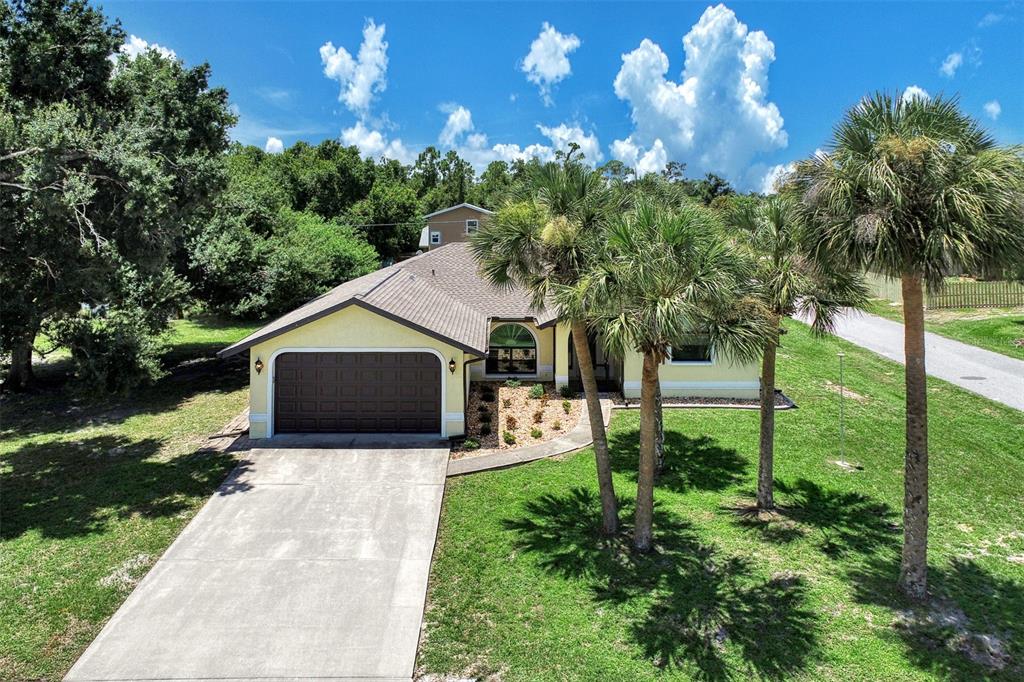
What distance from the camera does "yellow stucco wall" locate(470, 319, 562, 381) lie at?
2011cm

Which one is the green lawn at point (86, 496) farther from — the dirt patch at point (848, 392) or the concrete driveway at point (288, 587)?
the dirt patch at point (848, 392)

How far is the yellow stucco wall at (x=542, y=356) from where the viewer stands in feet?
66.0

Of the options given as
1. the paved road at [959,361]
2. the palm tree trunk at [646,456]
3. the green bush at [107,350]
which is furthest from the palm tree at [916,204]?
the green bush at [107,350]

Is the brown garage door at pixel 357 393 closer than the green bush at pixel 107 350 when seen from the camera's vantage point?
Yes

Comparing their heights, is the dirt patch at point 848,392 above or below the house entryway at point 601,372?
below

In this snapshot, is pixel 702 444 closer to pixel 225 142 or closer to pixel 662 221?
pixel 662 221

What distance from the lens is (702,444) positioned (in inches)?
570

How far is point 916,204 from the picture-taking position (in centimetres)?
699

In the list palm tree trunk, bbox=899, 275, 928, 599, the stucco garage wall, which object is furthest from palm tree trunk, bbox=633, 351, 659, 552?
the stucco garage wall

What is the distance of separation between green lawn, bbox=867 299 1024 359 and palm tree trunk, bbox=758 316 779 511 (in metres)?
16.5

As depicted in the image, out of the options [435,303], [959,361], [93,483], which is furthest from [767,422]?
[959,361]

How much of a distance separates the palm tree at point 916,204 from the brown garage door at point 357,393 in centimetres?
1037

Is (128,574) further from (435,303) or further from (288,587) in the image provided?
(435,303)

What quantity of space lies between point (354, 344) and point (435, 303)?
4.77 metres
